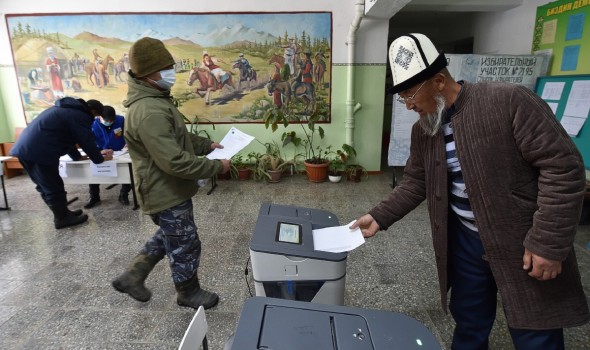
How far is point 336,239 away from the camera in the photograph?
51.3 inches

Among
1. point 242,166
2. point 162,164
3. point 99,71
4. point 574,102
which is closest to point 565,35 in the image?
point 574,102

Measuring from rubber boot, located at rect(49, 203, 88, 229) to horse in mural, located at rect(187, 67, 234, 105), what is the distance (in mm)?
2288

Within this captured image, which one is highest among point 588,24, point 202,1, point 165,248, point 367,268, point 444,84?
point 202,1

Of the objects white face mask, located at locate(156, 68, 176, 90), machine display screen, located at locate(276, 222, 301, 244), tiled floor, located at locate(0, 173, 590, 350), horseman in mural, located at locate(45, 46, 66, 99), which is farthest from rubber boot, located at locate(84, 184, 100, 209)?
machine display screen, located at locate(276, 222, 301, 244)

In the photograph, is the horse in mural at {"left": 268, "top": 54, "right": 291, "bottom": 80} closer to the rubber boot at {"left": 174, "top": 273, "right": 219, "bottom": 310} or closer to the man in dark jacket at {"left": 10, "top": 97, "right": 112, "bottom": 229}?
the man in dark jacket at {"left": 10, "top": 97, "right": 112, "bottom": 229}

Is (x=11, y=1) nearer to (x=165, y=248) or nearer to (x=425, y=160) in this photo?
(x=165, y=248)

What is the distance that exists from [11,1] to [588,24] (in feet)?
22.3

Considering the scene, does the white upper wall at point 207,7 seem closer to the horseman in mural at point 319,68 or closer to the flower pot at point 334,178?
the horseman in mural at point 319,68

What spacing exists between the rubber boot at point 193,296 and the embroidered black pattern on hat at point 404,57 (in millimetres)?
1617

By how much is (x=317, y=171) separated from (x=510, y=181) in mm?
3631

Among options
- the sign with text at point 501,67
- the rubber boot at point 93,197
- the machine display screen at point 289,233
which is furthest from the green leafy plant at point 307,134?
the machine display screen at point 289,233

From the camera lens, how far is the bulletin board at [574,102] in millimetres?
3092

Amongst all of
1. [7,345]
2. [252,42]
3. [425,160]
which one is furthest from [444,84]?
[252,42]

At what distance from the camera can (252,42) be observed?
4.61 metres
